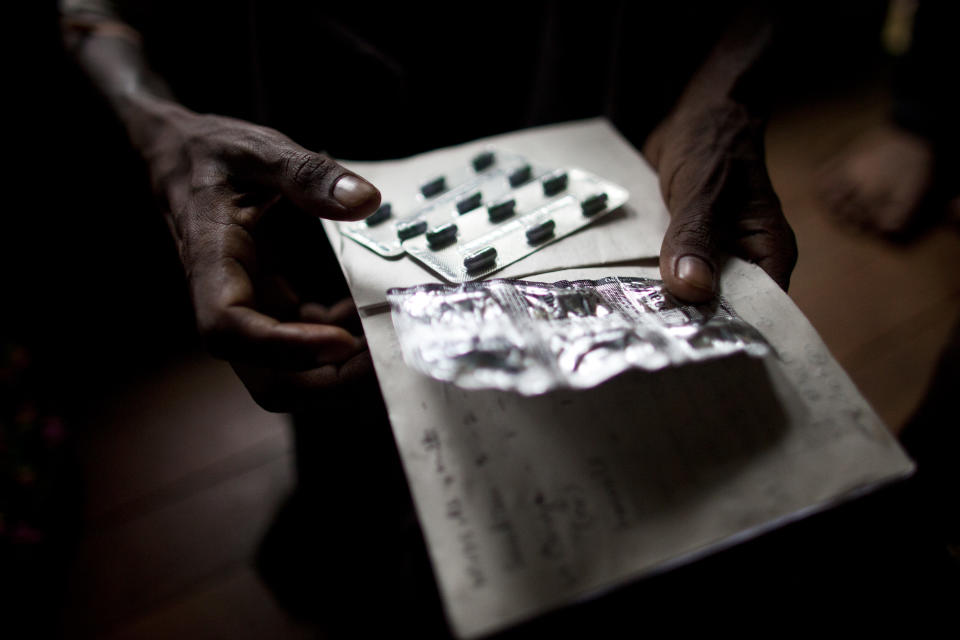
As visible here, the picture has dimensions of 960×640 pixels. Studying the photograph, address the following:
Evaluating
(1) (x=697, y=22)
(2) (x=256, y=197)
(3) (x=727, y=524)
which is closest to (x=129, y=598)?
(2) (x=256, y=197)

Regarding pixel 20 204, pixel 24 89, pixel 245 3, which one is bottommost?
pixel 20 204

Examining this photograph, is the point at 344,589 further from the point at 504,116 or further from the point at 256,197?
the point at 504,116

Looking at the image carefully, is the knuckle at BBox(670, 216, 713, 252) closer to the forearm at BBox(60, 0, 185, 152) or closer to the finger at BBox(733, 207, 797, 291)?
the finger at BBox(733, 207, 797, 291)

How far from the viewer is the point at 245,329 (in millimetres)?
361

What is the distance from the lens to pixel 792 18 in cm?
61

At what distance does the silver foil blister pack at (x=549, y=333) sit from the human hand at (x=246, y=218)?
79mm

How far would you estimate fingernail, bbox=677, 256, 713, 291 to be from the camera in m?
0.38

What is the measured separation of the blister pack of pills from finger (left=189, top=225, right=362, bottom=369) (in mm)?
97

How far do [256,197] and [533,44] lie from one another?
0.40 m

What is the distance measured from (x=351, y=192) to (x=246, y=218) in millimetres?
102

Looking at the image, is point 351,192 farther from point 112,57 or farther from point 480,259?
point 112,57

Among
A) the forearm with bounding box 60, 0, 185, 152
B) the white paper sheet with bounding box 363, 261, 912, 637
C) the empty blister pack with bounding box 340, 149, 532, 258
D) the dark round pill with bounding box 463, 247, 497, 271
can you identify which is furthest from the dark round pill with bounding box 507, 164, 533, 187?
the forearm with bounding box 60, 0, 185, 152

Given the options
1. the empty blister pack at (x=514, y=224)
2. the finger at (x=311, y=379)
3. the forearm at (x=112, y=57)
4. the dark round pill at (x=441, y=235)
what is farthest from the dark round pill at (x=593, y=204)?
the forearm at (x=112, y=57)

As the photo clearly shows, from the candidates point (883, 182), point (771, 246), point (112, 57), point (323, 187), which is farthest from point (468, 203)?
point (883, 182)
